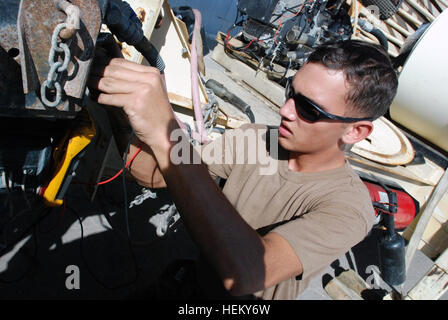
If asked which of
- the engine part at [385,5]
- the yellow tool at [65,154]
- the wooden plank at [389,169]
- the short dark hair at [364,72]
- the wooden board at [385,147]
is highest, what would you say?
the engine part at [385,5]

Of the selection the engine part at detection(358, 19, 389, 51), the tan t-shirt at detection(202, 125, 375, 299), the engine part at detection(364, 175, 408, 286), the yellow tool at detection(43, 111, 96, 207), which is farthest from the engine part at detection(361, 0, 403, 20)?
the yellow tool at detection(43, 111, 96, 207)

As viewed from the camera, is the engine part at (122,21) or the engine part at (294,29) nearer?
the engine part at (122,21)

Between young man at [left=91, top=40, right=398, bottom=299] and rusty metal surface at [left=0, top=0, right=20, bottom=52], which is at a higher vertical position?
rusty metal surface at [left=0, top=0, right=20, bottom=52]

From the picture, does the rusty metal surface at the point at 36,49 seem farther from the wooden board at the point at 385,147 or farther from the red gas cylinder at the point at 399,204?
the wooden board at the point at 385,147

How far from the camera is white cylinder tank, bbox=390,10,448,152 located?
3.85 meters

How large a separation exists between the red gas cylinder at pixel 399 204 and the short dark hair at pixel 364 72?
1.41 m

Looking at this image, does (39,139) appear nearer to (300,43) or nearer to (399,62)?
(300,43)

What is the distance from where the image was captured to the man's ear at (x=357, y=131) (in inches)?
52.9

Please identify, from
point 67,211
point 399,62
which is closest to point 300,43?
point 399,62

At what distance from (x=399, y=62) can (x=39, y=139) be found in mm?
6020

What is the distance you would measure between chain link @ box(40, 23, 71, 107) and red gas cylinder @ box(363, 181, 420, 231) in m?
2.64

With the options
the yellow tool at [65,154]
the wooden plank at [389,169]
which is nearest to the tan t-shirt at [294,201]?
the yellow tool at [65,154]

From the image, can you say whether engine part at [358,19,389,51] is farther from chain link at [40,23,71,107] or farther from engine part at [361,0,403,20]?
chain link at [40,23,71,107]

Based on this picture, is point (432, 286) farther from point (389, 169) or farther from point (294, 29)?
point (294, 29)
